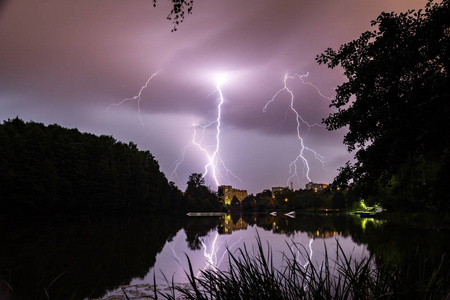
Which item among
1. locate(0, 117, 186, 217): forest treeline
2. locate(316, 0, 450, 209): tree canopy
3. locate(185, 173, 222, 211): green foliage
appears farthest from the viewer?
locate(185, 173, 222, 211): green foliage

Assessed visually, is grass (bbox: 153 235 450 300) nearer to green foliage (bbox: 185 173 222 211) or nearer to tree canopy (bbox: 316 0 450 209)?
tree canopy (bbox: 316 0 450 209)

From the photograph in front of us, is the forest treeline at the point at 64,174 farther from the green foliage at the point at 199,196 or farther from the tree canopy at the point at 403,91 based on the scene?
the tree canopy at the point at 403,91

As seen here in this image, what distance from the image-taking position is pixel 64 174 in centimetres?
5625

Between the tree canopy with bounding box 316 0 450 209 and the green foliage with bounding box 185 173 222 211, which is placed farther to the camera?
the green foliage with bounding box 185 173 222 211

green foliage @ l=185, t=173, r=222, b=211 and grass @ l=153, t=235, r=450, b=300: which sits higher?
green foliage @ l=185, t=173, r=222, b=211

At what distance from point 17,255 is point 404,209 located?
4804 cm

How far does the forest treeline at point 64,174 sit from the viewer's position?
4594 cm

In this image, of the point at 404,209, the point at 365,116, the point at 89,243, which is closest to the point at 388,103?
the point at 365,116

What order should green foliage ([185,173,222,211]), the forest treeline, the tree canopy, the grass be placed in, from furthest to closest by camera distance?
green foliage ([185,173,222,211]) < the forest treeline < the tree canopy < the grass

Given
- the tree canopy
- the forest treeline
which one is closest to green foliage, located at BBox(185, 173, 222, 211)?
the forest treeline

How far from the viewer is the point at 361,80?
9.51 metres

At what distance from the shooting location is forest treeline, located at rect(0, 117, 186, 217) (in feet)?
151

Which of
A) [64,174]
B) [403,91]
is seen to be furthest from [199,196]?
[403,91]

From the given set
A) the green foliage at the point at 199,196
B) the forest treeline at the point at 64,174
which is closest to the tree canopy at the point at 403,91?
the forest treeline at the point at 64,174
